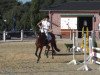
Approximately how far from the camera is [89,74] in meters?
14.9

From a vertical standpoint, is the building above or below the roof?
below

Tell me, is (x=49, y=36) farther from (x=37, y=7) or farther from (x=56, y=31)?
(x=37, y=7)

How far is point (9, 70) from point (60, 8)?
38.3 meters

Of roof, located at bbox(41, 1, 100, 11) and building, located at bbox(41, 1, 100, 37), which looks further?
roof, located at bbox(41, 1, 100, 11)

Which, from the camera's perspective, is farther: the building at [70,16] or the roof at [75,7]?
the roof at [75,7]

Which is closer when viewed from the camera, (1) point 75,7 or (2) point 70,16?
(2) point 70,16

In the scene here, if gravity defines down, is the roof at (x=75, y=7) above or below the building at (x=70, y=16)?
above

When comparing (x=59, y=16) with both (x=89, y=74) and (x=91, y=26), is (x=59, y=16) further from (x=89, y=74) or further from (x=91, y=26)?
(x=89, y=74)

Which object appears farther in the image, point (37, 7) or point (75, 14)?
point (37, 7)

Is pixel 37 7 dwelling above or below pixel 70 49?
above

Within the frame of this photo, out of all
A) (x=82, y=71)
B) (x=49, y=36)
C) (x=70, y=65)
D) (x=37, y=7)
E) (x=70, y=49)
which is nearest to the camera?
(x=82, y=71)

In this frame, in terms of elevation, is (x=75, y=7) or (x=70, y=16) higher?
(x=75, y=7)

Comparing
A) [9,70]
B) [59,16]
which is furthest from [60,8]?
[9,70]

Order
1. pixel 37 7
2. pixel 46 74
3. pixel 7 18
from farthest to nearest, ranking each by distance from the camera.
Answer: pixel 7 18, pixel 37 7, pixel 46 74
